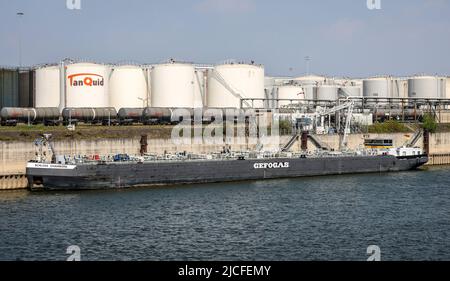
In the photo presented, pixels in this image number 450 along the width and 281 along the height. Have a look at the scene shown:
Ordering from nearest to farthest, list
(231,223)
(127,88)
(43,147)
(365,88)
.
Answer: (231,223) → (43,147) → (127,88) → (365,88)

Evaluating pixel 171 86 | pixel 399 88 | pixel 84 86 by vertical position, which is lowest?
pixel 84 86

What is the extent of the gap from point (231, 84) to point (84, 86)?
19.5 m

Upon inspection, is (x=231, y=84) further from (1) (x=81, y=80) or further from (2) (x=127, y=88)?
(1) (x=81, y=80)

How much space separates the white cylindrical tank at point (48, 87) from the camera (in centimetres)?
8169

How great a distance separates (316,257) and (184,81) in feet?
183

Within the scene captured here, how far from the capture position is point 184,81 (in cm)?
8562

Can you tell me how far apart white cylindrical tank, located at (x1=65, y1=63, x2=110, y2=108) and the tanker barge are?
61.4 ft

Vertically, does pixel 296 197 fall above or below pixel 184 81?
below

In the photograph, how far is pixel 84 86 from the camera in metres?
79.2

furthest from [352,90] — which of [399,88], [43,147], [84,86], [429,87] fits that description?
[43,147]

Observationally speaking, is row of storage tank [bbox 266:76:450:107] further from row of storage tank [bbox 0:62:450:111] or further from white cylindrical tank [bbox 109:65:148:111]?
white cylindrical tank [bbox 109:65:148:111]

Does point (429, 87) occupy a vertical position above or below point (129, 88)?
above
